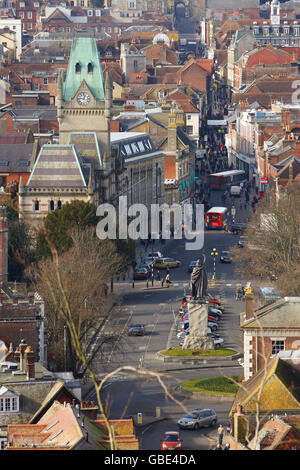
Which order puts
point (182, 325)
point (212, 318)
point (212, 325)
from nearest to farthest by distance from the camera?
point (212, 325) → point (182, 325) → point (212, 318)

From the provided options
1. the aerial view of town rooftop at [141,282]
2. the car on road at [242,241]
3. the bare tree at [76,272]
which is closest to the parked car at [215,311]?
the aerial view of town rooftop at [141,282]

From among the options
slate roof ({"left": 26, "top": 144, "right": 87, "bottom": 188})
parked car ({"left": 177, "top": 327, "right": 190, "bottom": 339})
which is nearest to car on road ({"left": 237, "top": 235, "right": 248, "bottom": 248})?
slate roof ({"left": 26, "top": 144, "right": 87, "bottom": 188})

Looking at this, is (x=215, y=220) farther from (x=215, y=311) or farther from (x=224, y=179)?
(x=215, y=311)

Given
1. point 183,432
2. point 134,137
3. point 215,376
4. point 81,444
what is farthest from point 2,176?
point 81,444

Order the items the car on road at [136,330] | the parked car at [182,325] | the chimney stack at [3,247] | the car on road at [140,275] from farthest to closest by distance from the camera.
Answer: the car on road at [140,275]
the parked car at [182,325]
the car on road at [136,330]
the chimney stack at [3,247]

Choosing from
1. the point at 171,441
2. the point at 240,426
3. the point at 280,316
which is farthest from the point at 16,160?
the point at 240,426

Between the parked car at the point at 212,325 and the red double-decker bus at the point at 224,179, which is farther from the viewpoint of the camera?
the red double-decker bus at the point at 224,179

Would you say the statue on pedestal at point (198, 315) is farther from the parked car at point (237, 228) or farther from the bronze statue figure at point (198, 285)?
the parked car at point (237, 228)
